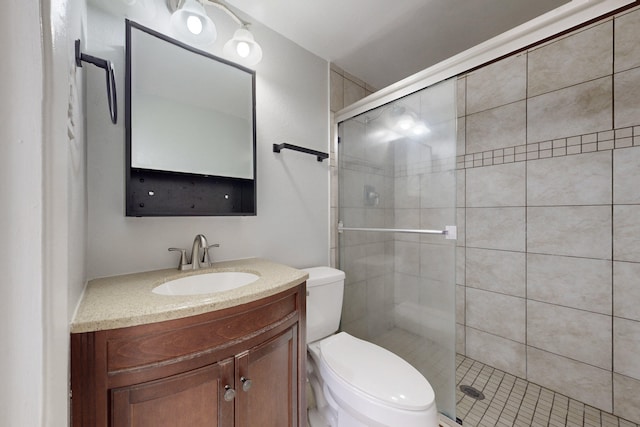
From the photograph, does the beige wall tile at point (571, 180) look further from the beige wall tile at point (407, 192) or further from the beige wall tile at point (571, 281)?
the beige wall tile at point (407, 192)

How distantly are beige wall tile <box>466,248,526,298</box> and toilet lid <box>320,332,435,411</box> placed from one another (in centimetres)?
112

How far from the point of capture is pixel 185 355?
69 cm

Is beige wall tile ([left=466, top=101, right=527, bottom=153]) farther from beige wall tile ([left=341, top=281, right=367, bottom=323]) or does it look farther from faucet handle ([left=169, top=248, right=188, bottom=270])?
faucet handle ([left=169, top=248, right=188, bottom=270])

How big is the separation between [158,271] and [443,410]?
1585mm

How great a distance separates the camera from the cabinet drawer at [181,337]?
61 centimetres

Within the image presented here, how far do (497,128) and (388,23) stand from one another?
1071 mm

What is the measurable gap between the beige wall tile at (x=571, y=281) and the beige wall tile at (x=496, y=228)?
0.14m

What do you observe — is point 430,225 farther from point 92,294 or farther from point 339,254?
point 92,294

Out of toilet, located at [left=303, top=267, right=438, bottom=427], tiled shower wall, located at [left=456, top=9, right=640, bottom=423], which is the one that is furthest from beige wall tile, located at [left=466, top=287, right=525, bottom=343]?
toilet, located at [left=303, top=267, right=438, bottom=427]

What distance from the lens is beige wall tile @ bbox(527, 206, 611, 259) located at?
4.59 feet

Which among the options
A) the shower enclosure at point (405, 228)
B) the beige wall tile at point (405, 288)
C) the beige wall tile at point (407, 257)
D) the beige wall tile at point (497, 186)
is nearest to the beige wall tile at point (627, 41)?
the beige wall tile at point (497, 186)

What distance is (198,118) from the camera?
3.85 ft

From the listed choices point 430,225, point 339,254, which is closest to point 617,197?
point 430,225

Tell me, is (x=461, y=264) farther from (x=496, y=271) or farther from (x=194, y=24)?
(x=194, y=24)
